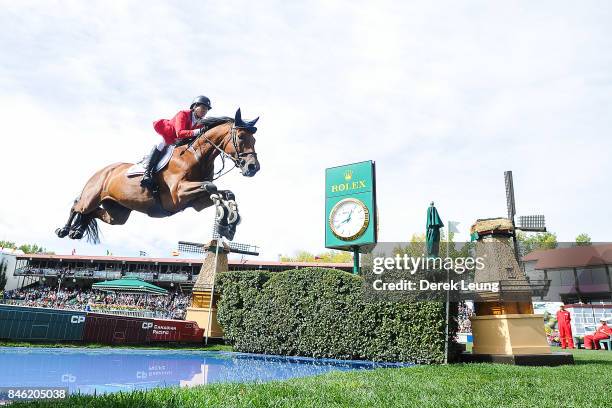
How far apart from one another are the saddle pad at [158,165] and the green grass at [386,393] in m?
6.19

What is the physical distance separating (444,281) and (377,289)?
182 cm

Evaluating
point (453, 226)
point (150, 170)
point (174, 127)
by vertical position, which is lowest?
point (453, 226)

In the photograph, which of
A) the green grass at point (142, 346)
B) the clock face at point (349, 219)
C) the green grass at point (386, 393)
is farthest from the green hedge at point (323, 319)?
the clock face at point (349, 219)

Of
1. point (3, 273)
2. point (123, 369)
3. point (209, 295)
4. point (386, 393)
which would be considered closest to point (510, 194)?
point (209, 295)

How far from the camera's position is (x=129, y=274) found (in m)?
45.8

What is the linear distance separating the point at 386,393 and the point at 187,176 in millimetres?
6811

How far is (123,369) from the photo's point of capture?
873 centimetres

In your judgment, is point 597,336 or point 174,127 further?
point 597,336

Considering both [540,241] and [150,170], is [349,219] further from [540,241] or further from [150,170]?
[540,241]

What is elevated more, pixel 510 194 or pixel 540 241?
Result: pixel 540 241

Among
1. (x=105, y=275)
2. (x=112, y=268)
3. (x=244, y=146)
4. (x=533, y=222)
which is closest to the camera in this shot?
(x=244, y=146)

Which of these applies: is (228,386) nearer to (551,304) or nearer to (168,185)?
(168,185)

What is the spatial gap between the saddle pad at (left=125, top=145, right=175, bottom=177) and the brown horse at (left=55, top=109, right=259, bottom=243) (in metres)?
0.09

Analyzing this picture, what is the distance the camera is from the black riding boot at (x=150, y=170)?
9945 millimetres
